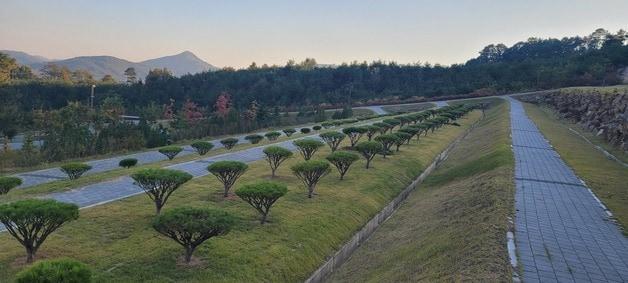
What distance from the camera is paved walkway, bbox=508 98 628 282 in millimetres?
9086

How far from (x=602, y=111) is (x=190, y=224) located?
37.6m

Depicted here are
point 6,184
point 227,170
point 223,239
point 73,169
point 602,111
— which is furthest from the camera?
→ point 602,111

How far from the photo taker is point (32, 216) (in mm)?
9320

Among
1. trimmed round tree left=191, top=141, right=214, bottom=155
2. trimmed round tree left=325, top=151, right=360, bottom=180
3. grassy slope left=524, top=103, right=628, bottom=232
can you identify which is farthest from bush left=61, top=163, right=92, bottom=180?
grassy slope left=524, top=103, right=628, bottom=232

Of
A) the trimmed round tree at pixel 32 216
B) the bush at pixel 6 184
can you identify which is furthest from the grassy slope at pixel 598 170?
the bush at pixel 6 184

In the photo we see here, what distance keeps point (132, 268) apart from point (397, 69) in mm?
113586

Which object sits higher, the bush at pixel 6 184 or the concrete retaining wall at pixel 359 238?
the bush at pixel 6 184

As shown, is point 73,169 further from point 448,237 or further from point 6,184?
point 448,237

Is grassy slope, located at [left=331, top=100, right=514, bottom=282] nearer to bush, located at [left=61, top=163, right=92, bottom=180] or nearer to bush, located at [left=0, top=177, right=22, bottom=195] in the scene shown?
bush, located at [left=0, top=177, right=22, bottom=195]

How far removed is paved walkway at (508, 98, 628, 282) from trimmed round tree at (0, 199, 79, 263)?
985cm

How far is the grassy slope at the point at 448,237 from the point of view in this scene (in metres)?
9.35

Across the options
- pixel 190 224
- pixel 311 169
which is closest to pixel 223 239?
pixel 190 224

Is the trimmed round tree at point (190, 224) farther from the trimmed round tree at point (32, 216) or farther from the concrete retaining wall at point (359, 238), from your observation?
the concrete retaining wall at point (359, 238)

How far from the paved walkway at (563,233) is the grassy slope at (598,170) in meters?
0.45
